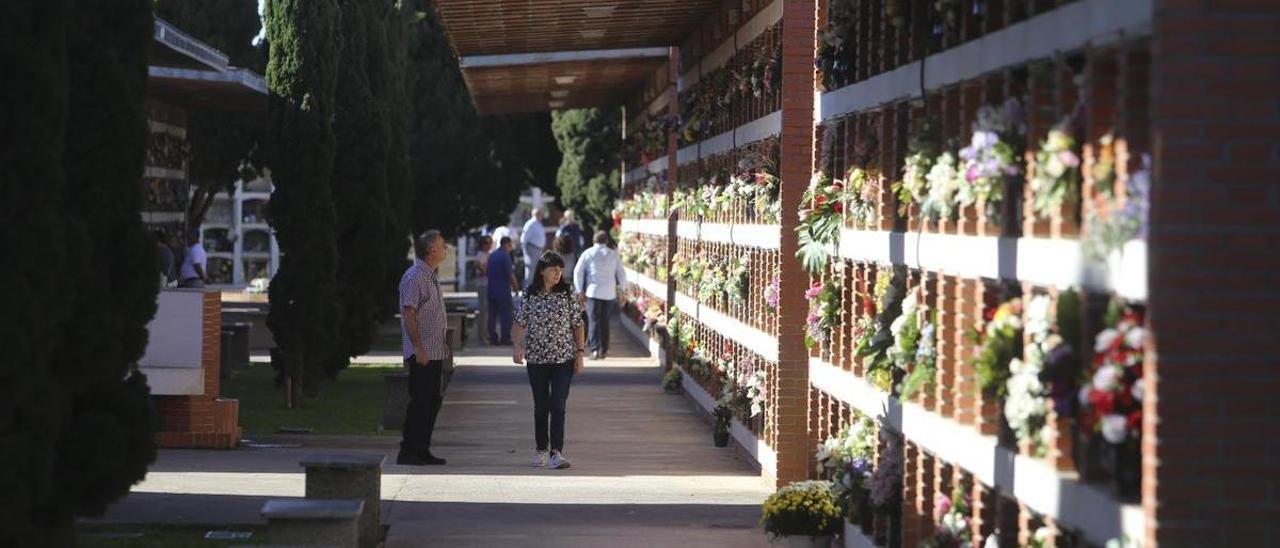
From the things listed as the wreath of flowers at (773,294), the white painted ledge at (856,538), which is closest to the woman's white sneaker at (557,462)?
the wreath of flowers at (773,294)

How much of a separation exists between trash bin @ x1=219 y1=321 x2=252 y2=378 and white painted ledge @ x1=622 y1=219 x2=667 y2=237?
17.8ft

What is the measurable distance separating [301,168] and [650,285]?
9.43 meters

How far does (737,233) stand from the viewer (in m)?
18.1

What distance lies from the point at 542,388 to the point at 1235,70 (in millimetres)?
11031

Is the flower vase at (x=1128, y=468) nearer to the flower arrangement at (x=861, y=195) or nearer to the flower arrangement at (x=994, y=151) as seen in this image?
the flower arrangement at (x=994, y=151)

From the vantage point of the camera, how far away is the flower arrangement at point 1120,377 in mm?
6719

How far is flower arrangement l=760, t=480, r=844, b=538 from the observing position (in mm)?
11891

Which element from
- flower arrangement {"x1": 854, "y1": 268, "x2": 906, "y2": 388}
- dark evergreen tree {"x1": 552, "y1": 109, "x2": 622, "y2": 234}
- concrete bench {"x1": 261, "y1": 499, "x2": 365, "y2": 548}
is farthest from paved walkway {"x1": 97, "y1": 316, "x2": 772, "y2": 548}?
dark evergreen tree {"x1": 552, "y1": 109, "x2": 622, "y2": 234}

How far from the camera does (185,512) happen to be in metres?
13.6

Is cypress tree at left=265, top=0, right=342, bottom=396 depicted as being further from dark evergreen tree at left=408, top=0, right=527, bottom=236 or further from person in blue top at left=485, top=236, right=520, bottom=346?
dark evergreen tree at left=408, top=0, right=527, bottom=236

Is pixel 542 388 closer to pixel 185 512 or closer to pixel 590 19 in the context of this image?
pixel 185 512

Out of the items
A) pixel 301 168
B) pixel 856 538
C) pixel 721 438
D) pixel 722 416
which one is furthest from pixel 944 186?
pixel 301 168

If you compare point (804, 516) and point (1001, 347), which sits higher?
point (1001, 347)

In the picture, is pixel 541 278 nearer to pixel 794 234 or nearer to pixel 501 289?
pixel 794 234
